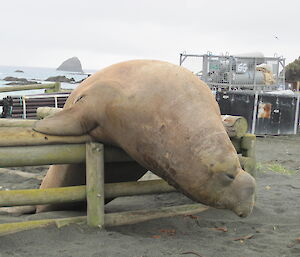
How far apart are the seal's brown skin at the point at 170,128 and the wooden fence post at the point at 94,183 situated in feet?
0.37

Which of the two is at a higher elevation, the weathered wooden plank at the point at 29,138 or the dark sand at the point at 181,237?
the weathered wooden plank at the point at 29,138

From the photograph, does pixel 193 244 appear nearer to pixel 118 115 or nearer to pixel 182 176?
pixel 182 176

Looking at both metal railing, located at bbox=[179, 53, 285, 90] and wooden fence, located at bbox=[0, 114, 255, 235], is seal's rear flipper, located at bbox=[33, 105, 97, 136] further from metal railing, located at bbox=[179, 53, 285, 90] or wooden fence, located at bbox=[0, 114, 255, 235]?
metal railing, located at bbox=[179, 53, 285, 90]

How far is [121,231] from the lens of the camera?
3373 mm

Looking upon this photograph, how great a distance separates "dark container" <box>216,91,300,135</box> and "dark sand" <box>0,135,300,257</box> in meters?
7.06

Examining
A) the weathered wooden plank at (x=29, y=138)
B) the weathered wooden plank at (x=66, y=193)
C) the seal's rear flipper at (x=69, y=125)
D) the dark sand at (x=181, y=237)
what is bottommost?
the dark sand at (x=181, y=237)

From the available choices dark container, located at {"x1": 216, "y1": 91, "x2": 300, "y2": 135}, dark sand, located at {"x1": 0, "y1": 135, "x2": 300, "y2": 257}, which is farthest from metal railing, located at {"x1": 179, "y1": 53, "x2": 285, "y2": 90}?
dark sand, located at {"x1": 0, "y1": 135, "x2": 300, "y2": 257}

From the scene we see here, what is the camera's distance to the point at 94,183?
3.32 metres

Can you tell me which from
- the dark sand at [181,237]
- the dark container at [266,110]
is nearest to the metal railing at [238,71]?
the dark container at [266,110]

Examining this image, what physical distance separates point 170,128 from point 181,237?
955 millimetres

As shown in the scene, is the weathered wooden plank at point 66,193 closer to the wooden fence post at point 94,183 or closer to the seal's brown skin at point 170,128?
the wooden fence post at point 94,183

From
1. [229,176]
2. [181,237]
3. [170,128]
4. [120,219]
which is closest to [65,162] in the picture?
[120,219]

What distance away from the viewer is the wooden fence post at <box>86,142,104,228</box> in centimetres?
329

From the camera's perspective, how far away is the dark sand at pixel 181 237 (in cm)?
290
